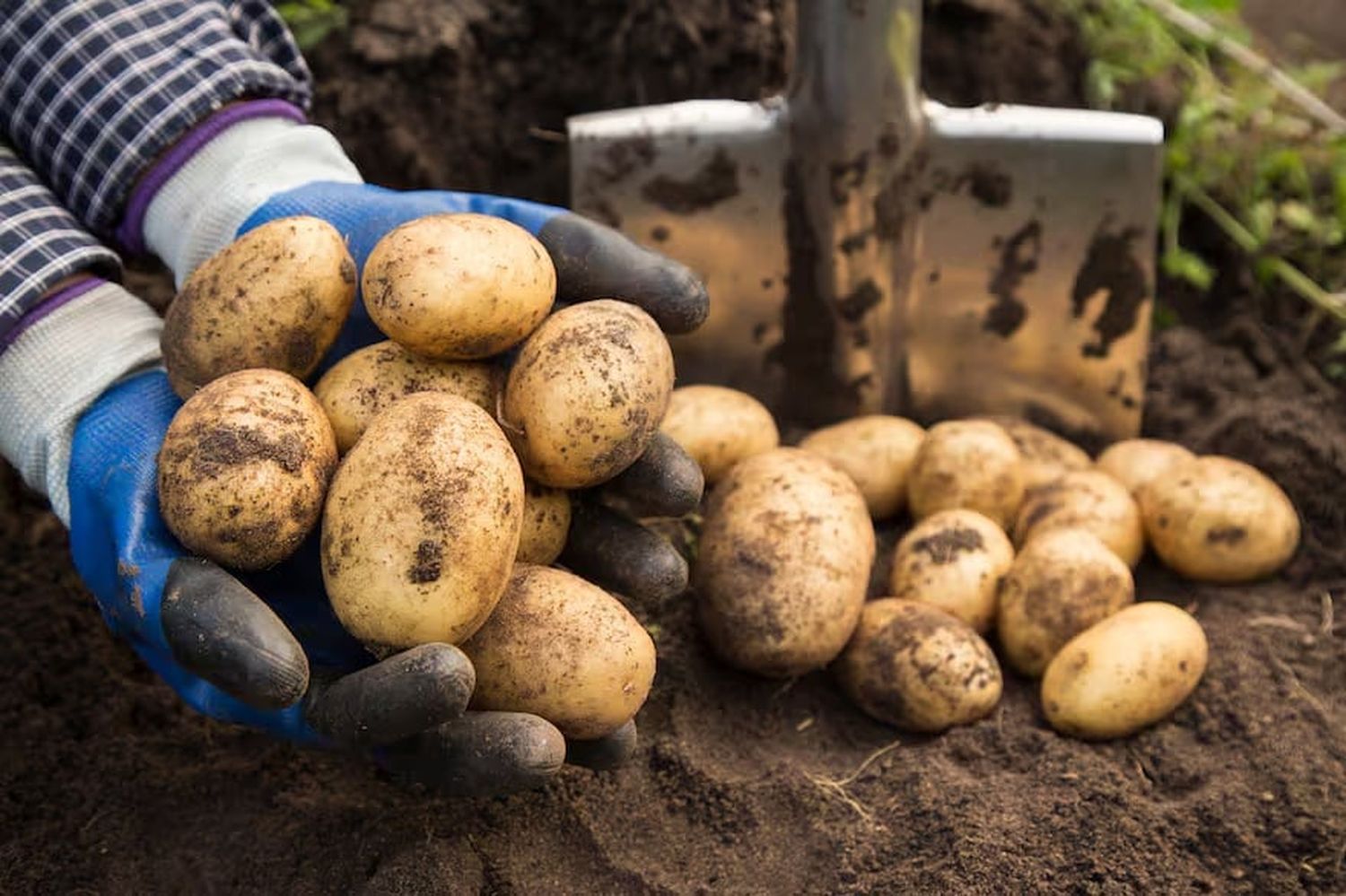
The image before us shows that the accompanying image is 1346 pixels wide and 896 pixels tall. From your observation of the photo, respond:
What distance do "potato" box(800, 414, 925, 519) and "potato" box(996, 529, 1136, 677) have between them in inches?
14.0

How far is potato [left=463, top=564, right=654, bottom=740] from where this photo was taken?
5.19 feet

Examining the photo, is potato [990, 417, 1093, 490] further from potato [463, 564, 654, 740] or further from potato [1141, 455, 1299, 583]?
potato [463, 564, 654, 740]

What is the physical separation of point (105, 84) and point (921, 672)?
5.14 ft

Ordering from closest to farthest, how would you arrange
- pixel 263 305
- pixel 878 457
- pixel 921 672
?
pixel 263 305, pixel 921 672, pixel 878 457

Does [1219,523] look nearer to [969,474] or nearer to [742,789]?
[969,474]

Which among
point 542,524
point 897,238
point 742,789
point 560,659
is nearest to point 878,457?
point 897,238

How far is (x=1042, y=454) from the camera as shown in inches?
98.3

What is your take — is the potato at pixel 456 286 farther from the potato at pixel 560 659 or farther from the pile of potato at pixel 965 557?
the pile of potato at pixel 965 557

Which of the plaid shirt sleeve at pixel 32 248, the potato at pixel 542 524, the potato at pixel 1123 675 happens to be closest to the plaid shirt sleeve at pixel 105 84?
the plaid shirt sleeve at pixel 32 248

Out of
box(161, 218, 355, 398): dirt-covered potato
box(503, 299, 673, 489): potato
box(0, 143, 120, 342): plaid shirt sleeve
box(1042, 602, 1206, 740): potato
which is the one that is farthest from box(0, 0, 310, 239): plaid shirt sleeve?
box(1042, 602, 1206, 740): potato

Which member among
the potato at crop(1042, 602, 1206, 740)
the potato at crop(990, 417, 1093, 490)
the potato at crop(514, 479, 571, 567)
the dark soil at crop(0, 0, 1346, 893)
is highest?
the potato at crop(514, 479, 571, 567)

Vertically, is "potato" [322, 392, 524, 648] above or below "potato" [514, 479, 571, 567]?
above

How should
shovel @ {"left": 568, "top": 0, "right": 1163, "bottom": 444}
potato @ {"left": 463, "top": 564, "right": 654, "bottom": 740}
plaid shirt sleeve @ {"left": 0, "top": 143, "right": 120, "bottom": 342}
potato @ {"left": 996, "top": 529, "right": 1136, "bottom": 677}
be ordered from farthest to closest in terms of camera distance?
Answer: shovel @ {"left": 568, "top": 0, "right": 1163, "bottom": 444} → potato @ {"left": 996, "top": 529, "right": 1136, "bottom": 677} → plaid shirt sleeve @ {"left": 0, "top": 143, "right": 120, "bottom": 342} → potato @ {"left": 463, "top": 564, "right": 654, "bottom": 740}

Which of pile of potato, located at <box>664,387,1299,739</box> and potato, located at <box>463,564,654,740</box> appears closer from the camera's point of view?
potato, located at <box>463,564,654,740</box>
